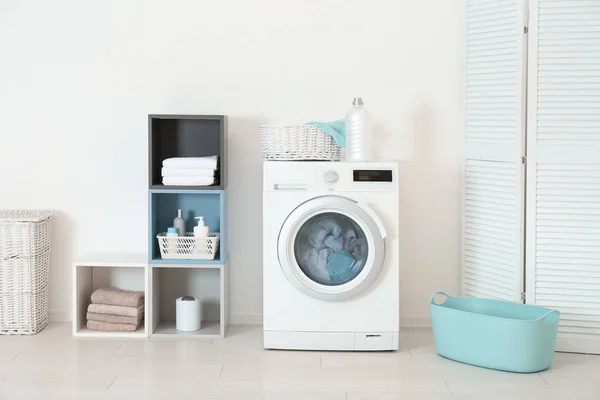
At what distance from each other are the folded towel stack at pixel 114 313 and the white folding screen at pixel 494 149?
1.66 m

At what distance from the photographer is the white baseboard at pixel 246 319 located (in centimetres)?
436

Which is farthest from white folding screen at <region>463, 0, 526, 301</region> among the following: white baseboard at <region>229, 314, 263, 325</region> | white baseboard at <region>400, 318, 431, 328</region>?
white baseboard at <region>229, 314, 263, 325</region>

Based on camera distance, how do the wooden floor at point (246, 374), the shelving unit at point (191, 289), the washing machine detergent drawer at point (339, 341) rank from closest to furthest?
the wooden floor at point (246, 374) < the washing machine detergent drawer at point (339, 341) < the shelving unit at point (191, 289)

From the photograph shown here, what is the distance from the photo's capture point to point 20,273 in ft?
13.4

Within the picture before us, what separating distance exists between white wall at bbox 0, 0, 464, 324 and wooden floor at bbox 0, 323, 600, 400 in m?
0.58

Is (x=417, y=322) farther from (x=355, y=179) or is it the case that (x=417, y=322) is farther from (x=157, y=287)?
(x=157, y=287)

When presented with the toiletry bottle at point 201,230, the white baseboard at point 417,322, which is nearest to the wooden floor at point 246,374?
the white baseboard at point 417,322

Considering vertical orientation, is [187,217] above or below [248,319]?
above

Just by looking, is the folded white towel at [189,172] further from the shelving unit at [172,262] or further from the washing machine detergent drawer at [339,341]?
the washing machine detergent drawer at [339,341]

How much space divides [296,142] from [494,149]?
37.2 inches

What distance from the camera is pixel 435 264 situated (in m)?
4.31

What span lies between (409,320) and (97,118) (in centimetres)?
192

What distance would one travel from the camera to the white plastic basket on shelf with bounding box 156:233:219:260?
159 inches

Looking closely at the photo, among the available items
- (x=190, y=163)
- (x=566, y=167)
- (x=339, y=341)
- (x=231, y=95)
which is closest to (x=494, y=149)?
(x=566, y=167)
